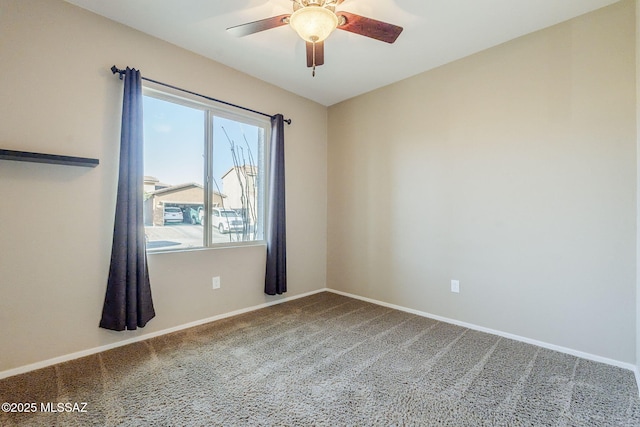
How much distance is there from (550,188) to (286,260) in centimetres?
273

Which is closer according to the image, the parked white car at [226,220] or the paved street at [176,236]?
the paved street at [176,236]

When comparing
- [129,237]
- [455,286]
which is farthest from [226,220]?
[455,286]

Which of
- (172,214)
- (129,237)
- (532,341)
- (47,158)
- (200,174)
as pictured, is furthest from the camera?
A: (200,174)

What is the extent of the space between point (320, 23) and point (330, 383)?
2218mm

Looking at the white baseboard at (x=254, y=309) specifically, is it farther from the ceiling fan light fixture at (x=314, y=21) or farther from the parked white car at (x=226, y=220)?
the ceiling fan light fixture at (x=314, y=21)

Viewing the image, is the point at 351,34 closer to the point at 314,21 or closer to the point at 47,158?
the point at 314,21

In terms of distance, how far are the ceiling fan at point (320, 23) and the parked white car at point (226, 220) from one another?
5.67ft

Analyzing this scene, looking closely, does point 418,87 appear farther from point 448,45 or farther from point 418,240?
point 418,240

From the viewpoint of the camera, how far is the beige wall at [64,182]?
1.97m

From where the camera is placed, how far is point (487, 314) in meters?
2.75

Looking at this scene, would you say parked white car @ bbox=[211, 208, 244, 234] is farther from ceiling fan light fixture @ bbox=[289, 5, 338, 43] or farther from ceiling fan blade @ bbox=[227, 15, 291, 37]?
ceiling fan light fixture @ bbox=[289, 5, 338, 43]

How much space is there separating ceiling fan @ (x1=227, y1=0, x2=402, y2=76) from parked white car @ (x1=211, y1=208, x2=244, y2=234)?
1728 mm

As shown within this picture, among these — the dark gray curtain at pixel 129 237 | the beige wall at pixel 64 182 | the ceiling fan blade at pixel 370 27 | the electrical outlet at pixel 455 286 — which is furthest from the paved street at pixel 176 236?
the electrical outlet at pixel 455 286

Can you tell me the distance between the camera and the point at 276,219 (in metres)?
3.41
